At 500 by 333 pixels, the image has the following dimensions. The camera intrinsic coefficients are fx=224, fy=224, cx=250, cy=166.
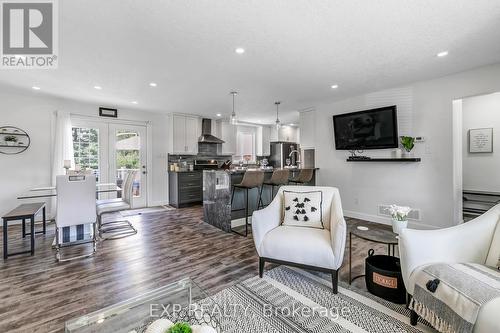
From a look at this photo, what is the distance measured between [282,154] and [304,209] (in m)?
5.53

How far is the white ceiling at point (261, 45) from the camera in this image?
1.92m

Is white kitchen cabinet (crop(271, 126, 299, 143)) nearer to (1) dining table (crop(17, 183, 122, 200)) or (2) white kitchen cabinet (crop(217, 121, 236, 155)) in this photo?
(2) white kitchen cabinet (crop(217, 121, 236, 155))

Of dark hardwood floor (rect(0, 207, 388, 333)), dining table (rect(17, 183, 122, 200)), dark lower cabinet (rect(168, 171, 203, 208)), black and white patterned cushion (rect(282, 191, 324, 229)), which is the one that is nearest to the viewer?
dark hardwood floor (rect(0, 207, 388, 333))

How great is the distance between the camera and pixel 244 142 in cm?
776

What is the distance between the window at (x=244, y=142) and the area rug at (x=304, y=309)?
18.4 feet

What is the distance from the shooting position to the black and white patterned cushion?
245 centimetres

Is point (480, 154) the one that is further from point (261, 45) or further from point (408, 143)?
point (261, 45)

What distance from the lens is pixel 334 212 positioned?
90.3 inches

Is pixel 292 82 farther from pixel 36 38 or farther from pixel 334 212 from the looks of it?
pixel 36 38

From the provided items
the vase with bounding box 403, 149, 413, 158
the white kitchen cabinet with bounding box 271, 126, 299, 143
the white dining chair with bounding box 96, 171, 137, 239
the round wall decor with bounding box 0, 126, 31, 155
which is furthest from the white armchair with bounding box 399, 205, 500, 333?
the white kitchen cabinet with bounding box 271, 126, 299, 143

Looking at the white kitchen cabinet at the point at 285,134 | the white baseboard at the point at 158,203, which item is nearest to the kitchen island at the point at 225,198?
the white baseboard at the point at 158,203

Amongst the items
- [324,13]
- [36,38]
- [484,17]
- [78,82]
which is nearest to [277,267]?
[324,13]

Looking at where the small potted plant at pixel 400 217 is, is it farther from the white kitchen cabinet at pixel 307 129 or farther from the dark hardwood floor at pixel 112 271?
the white kitchen cabinet at pixel 307 129

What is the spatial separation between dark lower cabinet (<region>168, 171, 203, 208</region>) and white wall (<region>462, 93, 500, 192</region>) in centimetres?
581
